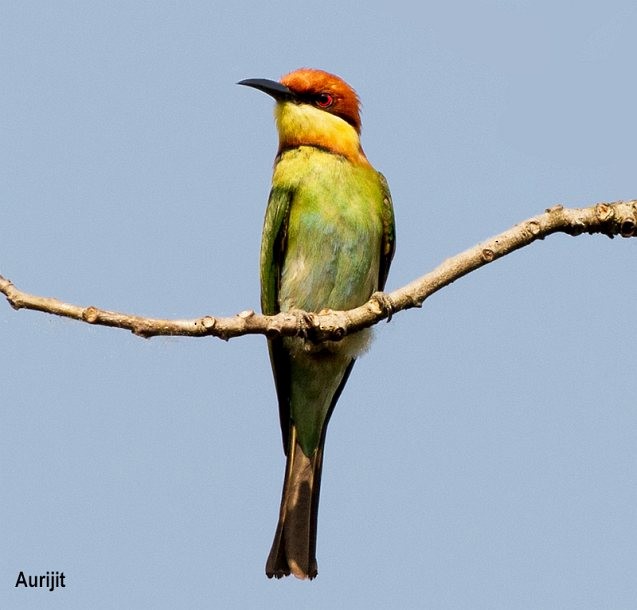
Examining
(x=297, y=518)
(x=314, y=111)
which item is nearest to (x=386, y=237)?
(x=314, y=111)

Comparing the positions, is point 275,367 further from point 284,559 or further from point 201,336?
point 201,336

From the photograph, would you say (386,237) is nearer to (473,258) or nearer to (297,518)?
(297,518)

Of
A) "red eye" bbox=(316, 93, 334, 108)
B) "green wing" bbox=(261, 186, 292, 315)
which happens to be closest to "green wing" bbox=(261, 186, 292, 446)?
"green wing" bbox=(261, 186, 292, 315)

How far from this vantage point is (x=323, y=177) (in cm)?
473

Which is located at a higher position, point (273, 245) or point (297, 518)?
point (273, 245)

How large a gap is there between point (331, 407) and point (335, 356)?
38cm

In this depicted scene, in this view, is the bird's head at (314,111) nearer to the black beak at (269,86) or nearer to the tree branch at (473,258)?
the black beak at (269,86)

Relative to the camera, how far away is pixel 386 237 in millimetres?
4957

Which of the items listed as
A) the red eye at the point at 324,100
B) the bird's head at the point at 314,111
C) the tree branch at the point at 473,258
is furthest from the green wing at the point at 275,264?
the tree branch at the point at 473,258

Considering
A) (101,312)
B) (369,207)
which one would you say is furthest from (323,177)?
(101,312)

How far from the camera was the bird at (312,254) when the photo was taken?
4.69 m

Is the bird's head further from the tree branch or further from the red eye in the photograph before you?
the tree branch

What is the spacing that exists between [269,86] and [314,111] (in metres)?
0.25

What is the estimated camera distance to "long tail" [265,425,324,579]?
4.71 metres
